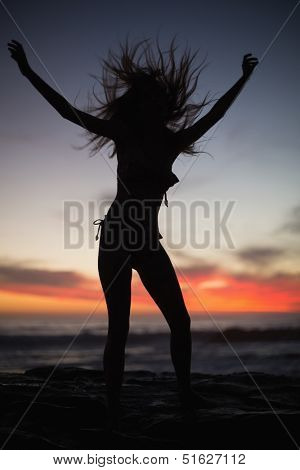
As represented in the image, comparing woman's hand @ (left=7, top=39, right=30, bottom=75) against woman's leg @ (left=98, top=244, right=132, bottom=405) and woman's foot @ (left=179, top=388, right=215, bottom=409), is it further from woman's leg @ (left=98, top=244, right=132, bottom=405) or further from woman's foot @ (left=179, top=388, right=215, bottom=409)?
woman's foot @ (left=179, top=388, right=215, bottom=409)

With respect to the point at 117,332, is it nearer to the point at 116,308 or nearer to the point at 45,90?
the point at 116,308

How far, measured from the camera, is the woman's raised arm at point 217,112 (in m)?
3.18

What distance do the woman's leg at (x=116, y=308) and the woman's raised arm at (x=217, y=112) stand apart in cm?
98

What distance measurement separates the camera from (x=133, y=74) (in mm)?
3627

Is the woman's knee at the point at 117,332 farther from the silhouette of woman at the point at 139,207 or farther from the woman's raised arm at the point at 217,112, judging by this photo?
the woman's raised arm at the point at 217,112

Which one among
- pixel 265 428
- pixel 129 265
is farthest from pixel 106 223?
pixel 265 428

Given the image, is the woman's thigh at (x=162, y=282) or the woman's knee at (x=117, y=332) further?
the woman's thigh at (x=162, y=282)

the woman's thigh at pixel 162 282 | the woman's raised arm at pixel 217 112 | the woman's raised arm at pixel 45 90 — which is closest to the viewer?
the woman's raised arm at pixel 45 90

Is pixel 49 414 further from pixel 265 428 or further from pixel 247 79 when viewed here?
pixel 247 79

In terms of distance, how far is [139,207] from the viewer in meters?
3.11

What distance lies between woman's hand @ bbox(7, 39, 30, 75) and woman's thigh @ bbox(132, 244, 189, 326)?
4.68ft

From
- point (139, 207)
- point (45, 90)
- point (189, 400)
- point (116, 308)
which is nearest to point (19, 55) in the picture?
point (45, 90)

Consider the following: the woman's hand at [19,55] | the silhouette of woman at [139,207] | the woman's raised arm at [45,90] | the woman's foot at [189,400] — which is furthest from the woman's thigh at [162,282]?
the woman's hand at [19,55]
